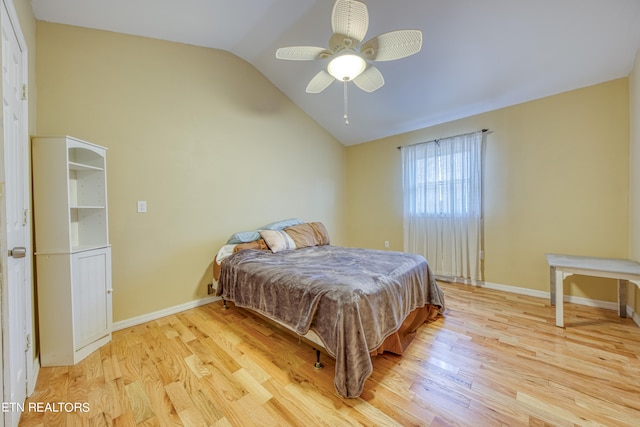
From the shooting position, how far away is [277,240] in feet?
9.64

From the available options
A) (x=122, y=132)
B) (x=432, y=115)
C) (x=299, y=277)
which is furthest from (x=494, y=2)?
(x=122, y=132)

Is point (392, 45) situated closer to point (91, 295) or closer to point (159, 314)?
point (91, 295)

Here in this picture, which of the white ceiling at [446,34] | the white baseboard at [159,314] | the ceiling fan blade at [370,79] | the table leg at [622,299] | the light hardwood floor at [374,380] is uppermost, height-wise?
the white ceiling at [446,34]

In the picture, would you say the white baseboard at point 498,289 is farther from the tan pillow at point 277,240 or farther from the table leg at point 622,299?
the tan pillow at point 277,240

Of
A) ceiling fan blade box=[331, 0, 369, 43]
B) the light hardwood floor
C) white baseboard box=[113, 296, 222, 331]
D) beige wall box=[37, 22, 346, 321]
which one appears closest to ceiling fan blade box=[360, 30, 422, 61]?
ceiling fan blade box=[331, 0, 369, 43]

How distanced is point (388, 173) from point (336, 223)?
4.42 feet

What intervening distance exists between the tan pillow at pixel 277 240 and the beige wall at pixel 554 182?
8.76 feet

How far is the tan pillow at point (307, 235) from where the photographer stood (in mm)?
3174

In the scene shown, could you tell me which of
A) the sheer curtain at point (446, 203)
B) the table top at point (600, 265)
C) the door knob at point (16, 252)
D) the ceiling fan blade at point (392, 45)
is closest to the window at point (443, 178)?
the sheer curtain at point (446, 203)

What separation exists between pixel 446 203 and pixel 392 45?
2.49m

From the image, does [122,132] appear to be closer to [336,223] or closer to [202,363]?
[202,363]

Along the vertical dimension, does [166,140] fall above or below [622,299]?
above

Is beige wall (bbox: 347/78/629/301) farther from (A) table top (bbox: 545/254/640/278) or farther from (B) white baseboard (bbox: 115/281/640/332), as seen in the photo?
(A) table top (bbox: 545/254/640/278)

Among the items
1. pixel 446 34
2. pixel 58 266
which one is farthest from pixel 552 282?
pixel 58 266
